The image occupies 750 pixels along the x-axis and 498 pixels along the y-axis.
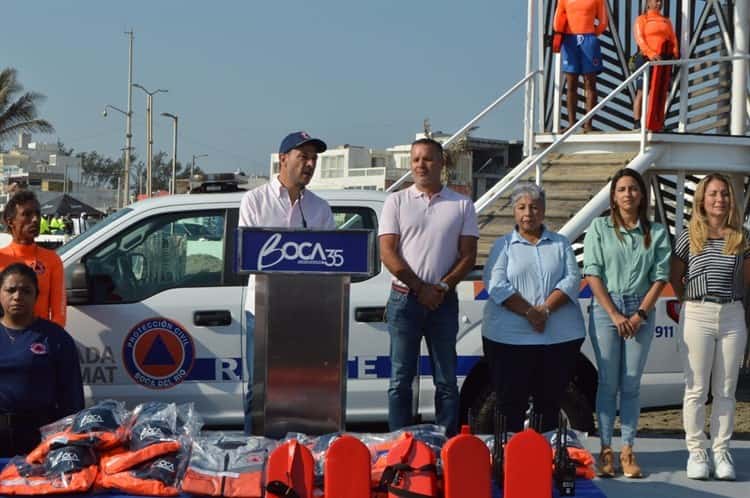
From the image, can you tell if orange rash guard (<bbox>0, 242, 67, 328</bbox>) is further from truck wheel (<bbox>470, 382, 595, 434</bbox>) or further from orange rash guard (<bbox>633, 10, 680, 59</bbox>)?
orange rash guard (<bbox>633, 10, 680, 59</bbox>)

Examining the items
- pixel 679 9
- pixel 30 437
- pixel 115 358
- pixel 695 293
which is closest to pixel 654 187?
pixel 679 9

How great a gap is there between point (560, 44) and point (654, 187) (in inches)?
90.7

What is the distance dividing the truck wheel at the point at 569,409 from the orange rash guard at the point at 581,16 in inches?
194

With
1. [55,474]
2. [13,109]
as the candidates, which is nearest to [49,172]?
[13,109]

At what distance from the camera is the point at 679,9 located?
38.3ft

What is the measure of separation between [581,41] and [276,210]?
19.2 feet

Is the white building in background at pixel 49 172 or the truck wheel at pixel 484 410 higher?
the white building in background at pixel 49 172

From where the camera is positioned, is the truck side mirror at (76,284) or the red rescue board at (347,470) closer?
the red rescue board at (347,470)

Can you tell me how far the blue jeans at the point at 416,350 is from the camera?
5621 millimetres

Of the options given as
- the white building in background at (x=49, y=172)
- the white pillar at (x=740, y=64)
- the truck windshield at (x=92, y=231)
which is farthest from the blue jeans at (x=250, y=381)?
the white building in background at (x=49, y=172)

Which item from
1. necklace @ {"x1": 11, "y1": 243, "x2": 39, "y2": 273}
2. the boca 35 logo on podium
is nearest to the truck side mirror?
necklace @ {"x1": 11, "y1": 243, "x2": 39, "y2": 273}

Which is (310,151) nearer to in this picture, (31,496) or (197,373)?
(197,373)

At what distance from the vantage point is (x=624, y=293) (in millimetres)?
5719

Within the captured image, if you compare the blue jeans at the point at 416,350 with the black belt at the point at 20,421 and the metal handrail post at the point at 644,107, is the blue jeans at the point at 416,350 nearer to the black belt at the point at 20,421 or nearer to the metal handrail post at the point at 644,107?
the black belt at the point at 20,421
